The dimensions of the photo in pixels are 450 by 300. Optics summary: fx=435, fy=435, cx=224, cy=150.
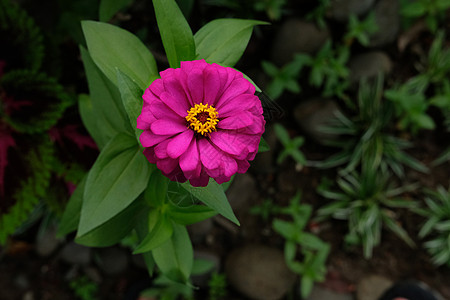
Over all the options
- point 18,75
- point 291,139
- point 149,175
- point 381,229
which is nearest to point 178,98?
point 149,175

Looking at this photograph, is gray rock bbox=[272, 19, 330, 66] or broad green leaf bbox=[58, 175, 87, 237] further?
gray rock bbox=[272, 19, 330, 66]

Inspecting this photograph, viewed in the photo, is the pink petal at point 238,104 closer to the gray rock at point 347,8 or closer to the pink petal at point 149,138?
the pink petal at point 149,138

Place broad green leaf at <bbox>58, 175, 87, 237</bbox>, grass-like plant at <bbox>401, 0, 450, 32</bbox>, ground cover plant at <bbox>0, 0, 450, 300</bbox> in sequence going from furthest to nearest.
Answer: grass-like plant at <bbox>401, 0, 450, 32</bbox>
ground cover plant at <bbox>0, 0, 450, 300</bbox>
broad green leaf at <bbox>58, 175, 87, 237</bbox>

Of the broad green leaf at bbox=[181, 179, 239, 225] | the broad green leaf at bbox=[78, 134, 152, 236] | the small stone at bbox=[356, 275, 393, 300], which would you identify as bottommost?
the small stone at bbox=[356, 275, 393, 300]

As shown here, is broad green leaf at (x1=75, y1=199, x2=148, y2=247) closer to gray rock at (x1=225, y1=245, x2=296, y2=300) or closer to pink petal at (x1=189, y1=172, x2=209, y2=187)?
pink petal at (x1=189, y1=172, x2=209, y2=187)

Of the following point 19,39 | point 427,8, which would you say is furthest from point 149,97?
point 427,8

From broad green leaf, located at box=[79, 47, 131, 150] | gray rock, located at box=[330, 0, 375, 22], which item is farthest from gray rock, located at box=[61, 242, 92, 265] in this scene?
gray rock, located at box=[330, 0, 375, 22]
